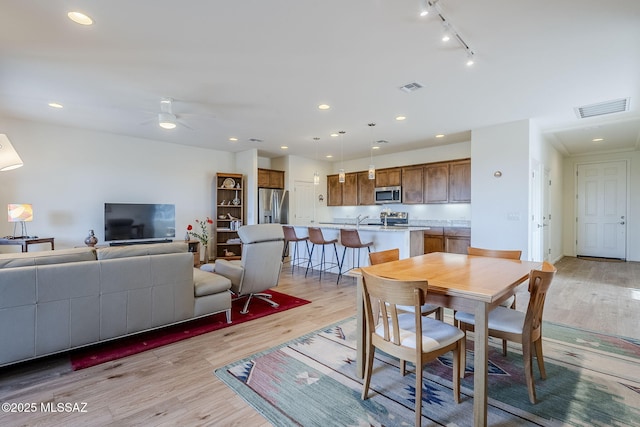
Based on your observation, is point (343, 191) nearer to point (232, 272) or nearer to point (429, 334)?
point (232, 272)

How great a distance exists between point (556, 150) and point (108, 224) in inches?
384

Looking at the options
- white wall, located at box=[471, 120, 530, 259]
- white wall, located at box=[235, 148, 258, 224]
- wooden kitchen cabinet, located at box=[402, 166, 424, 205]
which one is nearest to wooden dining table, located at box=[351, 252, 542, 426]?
white wall, located at box=[471, 120, 530, 259]

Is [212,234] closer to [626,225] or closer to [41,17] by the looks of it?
[41,17]

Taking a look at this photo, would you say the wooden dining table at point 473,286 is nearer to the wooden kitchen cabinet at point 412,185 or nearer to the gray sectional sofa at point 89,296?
the gray sectional sofa at point 89,296

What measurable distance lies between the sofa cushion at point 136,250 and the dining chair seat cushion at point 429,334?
2.06 metres

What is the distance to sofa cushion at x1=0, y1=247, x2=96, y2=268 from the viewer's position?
2.18m

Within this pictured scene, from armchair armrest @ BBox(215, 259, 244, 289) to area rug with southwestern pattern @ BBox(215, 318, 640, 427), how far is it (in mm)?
1079

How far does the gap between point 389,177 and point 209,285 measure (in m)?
5.65

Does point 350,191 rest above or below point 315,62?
below

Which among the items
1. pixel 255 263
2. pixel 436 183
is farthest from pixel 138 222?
pixel 436 183

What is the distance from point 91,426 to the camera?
171 centimetres

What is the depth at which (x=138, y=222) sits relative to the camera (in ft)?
19.5

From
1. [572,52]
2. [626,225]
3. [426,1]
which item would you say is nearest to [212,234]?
[426,1]

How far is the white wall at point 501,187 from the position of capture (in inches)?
190
